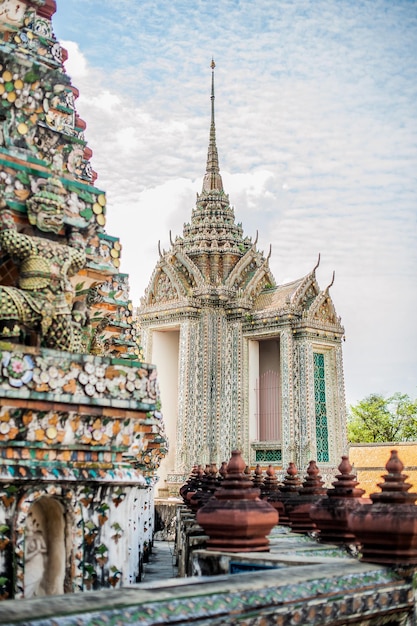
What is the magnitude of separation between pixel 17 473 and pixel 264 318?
60.7ft

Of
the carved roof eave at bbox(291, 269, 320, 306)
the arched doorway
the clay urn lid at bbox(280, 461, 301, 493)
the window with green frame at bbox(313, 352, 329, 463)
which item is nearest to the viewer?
the arched doorway

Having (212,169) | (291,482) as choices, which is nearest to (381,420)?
(212,169)

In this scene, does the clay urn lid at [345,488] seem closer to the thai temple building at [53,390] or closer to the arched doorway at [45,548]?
the thai temple building at [53,390]

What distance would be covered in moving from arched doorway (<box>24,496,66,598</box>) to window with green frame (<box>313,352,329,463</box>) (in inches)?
695

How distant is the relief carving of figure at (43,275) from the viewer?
16.8 feet

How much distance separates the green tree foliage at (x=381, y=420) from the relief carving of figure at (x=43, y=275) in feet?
124

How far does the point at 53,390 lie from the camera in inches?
186

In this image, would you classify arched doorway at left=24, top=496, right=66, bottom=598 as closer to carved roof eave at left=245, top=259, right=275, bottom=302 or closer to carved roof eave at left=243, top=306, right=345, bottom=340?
carved roof eave at left=243, top=306, right=345, bottom=340

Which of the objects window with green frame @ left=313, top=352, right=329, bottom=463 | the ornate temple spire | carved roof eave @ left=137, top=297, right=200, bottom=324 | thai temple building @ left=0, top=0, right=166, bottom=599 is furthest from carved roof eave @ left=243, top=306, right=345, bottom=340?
thai temple building @ left=0, top=0, right=166, bottom=599

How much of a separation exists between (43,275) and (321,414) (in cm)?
1786

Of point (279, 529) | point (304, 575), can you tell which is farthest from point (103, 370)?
point (279, 529)

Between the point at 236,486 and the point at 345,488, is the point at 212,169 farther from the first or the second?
the point at 236,486

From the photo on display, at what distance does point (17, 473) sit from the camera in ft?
14.9

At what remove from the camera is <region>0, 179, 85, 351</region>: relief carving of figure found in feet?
16.8
